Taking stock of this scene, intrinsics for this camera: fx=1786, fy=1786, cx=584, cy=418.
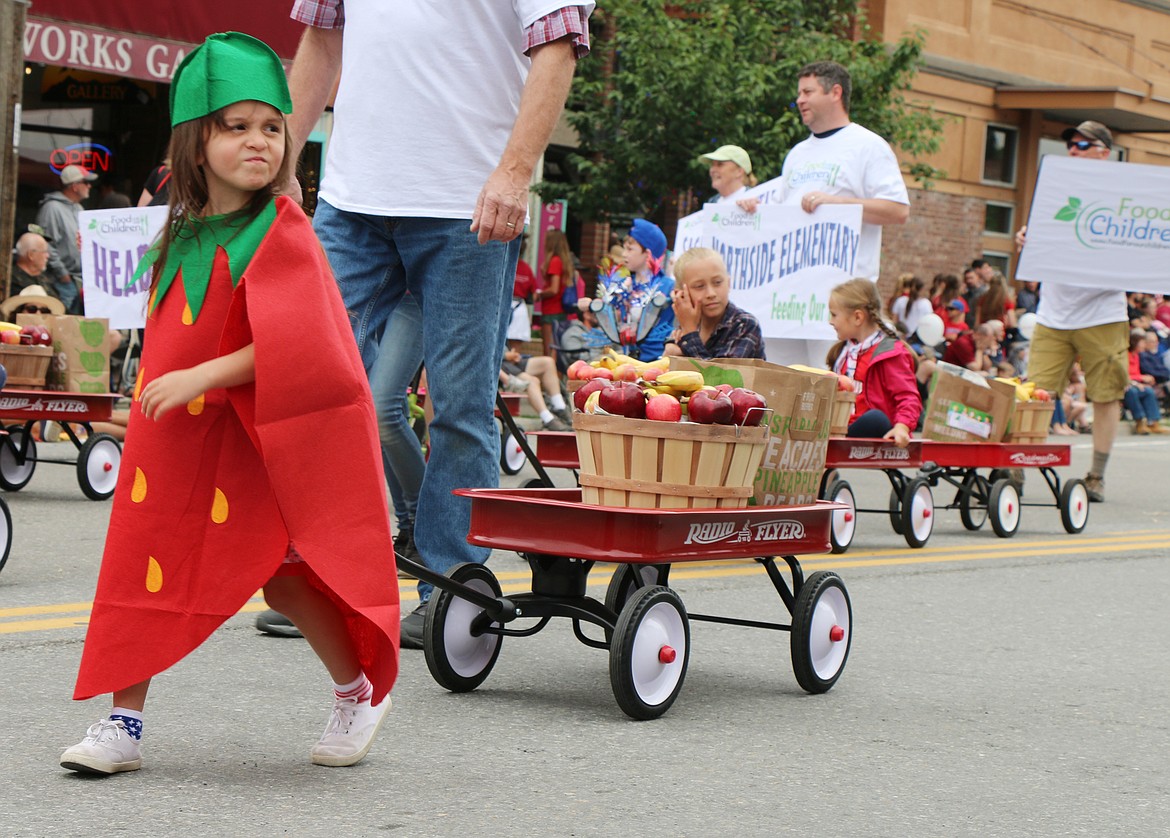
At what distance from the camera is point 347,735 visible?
13.0 ft

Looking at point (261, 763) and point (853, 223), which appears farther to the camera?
point (853, 223)

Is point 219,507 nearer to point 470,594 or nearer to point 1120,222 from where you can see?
point 470,594

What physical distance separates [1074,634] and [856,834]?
9.98 ft

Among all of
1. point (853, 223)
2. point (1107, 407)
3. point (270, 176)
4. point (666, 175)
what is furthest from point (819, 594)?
point (666, 175)

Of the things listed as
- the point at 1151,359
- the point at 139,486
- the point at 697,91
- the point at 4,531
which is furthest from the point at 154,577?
the point at 1151,359

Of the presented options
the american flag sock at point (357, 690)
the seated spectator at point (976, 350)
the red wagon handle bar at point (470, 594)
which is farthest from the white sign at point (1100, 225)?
the american flag sock at point (357, 690)

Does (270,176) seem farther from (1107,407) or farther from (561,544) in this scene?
(1107,407)

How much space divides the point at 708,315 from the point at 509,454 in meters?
4.04

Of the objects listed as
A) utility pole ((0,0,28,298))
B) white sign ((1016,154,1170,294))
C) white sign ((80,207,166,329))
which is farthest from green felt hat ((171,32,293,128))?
utility pole ((0,0,28,298))

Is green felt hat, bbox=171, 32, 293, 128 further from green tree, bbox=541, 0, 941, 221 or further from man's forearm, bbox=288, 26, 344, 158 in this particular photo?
green tree, bbox=541, 0, 941, 221

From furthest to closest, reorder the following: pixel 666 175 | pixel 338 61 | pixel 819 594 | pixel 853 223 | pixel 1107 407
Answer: pixel 666 175 < pixel 1107 407 < pixel 853 223 < pixel 338 61 < pixel 819 594

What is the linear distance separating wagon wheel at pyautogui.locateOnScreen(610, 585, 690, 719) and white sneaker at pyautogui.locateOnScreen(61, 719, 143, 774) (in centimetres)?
128

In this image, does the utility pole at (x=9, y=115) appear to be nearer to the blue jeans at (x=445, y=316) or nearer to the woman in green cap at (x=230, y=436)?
the blue jeans at (x=445, y=316)

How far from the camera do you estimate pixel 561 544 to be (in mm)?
4707
